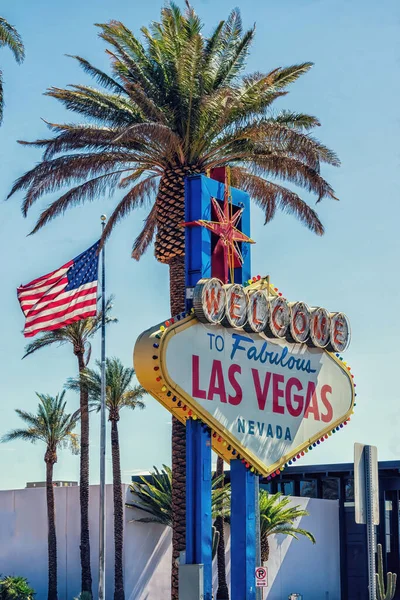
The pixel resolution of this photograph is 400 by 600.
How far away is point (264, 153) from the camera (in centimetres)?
3256

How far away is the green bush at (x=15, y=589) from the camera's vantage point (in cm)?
4209

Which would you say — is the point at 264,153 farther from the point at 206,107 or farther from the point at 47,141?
the point at 47,141

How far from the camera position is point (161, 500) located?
42188 millimetres

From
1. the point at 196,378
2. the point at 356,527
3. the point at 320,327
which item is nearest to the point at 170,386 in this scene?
the point at 196,378

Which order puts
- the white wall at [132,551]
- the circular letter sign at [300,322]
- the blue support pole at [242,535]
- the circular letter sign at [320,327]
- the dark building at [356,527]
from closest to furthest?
the blue support pole at [242,535] → the circular letter sign at [300,322] → the circular letter sign at [320,327] → the white wall at [132,551] → the dark building at [356,527]

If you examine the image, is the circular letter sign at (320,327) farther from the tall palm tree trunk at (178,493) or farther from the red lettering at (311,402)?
the tall palm tree trunk at (178,493)

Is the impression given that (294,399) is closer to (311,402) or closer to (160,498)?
(311,402)

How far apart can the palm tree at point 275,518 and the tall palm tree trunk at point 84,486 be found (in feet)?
23.2

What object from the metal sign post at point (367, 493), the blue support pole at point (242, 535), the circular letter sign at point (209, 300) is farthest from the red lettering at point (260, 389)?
the metal sign post at point (367, 493)

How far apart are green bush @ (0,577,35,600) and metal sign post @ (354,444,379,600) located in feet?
103

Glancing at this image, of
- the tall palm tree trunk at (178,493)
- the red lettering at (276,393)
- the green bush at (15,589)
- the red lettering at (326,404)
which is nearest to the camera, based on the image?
the red lettering at (276,393)

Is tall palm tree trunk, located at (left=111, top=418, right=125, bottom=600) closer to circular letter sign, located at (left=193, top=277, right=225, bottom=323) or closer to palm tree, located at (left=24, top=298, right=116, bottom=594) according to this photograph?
palm tree, located at (left=24, top=298, right=116, bottom=594)

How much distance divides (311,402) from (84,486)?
21.7 metres

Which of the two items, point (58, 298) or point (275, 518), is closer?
point (58, 298)
